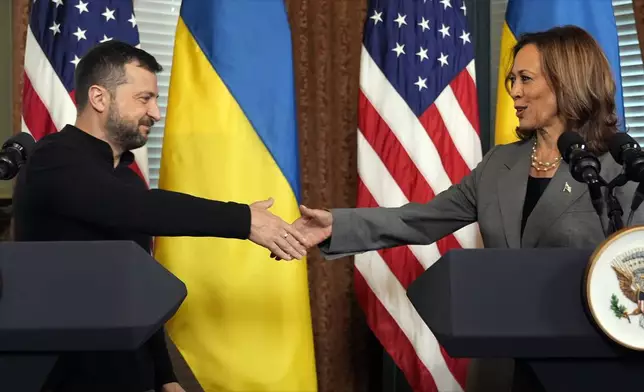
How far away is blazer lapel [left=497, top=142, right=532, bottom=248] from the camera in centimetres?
175

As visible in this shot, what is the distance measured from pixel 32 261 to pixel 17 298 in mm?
64

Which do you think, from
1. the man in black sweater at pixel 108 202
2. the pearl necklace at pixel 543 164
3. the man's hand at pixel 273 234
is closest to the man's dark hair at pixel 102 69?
the man in black sweater at pixel 108 202

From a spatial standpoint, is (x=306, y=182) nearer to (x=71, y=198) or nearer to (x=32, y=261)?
(x=71, y=198)

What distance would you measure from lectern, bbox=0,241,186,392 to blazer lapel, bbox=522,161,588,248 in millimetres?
915

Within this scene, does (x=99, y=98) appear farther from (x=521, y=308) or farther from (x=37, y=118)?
(x=521, y=308)

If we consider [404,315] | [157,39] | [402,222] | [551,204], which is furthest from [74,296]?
[157,39]

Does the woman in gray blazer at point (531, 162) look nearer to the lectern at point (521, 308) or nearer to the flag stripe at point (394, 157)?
the lectern at point (521, 308)

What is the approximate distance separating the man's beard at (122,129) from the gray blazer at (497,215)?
0.56 metres

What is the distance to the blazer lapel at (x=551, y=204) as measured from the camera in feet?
5.53

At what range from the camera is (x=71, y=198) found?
1.65 metres

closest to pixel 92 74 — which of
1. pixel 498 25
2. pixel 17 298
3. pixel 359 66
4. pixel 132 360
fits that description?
pixel 132 360

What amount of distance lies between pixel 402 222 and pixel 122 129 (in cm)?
76

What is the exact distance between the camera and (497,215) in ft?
5.93

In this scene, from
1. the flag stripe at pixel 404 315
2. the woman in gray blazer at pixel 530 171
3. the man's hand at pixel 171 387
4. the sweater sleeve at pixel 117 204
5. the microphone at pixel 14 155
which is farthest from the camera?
the flag stripe at pixel 404 315
